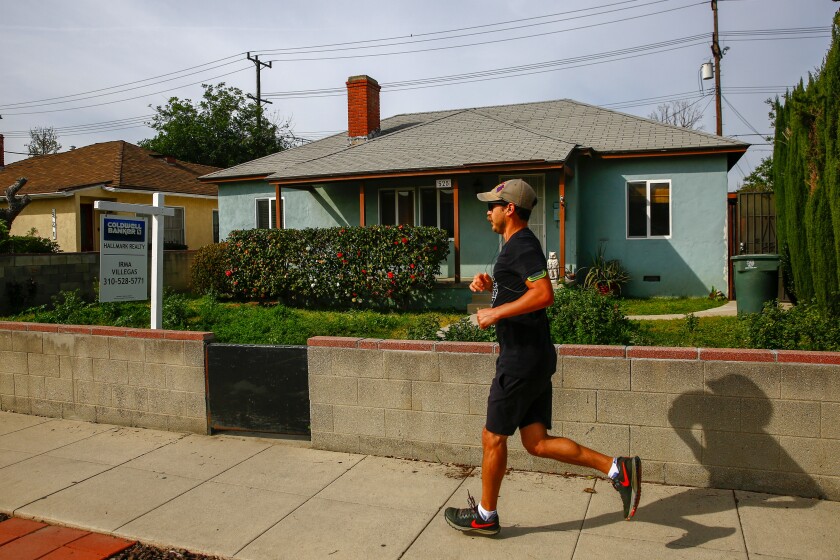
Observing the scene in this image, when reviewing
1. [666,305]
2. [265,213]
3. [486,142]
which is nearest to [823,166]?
[666,305]

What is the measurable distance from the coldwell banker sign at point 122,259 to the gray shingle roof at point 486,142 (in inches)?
315

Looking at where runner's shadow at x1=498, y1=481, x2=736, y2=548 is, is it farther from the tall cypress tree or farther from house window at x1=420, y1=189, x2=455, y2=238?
house window at x1=420, y1=189, x2=455, y2=238

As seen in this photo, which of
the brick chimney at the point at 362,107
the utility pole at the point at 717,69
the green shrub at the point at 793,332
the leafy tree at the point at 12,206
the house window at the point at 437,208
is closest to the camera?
the green shrub at the point at 793,332

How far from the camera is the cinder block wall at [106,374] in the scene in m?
6.19

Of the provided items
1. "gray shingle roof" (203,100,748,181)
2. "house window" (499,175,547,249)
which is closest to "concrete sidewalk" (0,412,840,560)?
"gray shingle roof" (203,100,748,181)

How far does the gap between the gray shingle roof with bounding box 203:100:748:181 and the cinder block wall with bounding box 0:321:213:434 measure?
28.5ft

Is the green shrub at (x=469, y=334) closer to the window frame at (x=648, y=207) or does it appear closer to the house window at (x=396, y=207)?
the window frame at (x=648, y=207)

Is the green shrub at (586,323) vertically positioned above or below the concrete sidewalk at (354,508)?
above

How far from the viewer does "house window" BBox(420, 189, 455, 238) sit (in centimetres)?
1609

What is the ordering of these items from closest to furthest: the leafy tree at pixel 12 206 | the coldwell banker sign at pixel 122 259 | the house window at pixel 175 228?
the coldwell banker sign at pixel 122 259 → the leafy tree at pixel 12 206 → the house window at pixel 175 228

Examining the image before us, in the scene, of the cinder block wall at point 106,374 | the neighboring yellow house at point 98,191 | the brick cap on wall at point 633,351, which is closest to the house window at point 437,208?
the cinder block wall at point 106,374

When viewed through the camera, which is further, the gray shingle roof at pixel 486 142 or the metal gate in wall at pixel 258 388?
the gray shingle roof at pixel 486 142

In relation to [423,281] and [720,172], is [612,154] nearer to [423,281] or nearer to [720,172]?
[720,172]

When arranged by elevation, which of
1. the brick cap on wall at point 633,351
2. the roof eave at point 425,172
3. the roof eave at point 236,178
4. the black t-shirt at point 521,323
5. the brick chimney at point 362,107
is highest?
the brick chimney at point 362,107
